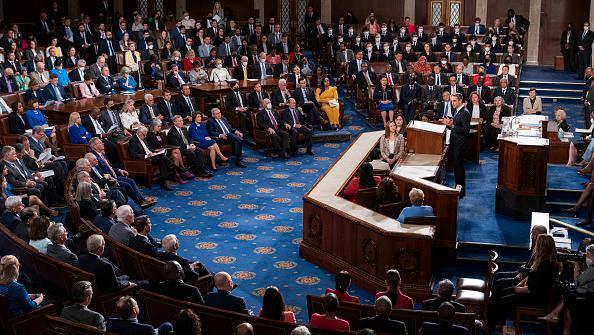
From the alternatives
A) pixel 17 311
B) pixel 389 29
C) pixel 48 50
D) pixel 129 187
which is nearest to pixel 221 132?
pixel 129 187

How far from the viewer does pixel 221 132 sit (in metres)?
14.3

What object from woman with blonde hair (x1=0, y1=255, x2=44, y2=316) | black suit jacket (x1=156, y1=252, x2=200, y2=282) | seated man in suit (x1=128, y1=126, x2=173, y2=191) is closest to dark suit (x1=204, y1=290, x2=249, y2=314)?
black suit jacket (x1=156, y1=252, x2=200, y2=282)

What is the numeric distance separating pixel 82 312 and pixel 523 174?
6.05m

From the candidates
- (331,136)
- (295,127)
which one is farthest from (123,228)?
(331,136)

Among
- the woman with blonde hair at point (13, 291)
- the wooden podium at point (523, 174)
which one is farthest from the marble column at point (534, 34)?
the woman with blonde hair at point (13, 291)

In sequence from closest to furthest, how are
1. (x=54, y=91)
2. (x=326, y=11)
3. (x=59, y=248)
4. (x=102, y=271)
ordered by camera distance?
(x=102, y=271)
(x=59, y=248)
(x=54, y=91)
(x=326, y=11)

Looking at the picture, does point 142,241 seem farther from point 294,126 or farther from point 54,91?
point 54,91

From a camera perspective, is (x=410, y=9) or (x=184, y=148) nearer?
(x=184, y=148)

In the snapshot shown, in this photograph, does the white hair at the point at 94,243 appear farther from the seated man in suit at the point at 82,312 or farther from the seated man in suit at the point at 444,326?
the seated man in suit at the point at 444,326

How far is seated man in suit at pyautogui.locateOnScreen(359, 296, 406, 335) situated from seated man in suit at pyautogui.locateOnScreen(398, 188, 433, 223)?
2.68 meters

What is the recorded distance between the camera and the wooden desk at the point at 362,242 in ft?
28.5

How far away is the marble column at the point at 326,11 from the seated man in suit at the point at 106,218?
16.5 m

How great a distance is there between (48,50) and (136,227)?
33.4 ft

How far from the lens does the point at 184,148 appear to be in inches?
528
